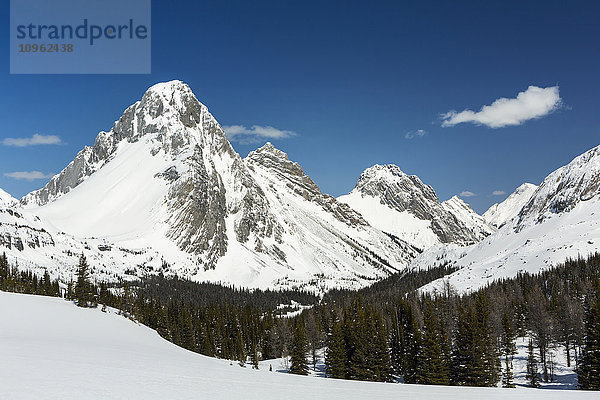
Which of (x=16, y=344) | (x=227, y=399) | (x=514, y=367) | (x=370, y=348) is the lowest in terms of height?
(x=514, y=367)

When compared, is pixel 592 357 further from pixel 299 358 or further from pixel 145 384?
pixel 145 384

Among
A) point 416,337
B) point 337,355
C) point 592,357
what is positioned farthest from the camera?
point 337,355

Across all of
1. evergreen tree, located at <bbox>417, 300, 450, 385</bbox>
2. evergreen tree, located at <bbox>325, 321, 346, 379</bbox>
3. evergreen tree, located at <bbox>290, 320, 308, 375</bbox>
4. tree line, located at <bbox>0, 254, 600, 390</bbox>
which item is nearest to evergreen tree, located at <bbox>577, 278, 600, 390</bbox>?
tree line, located at <bbox>0, 254, 600, 390</bbox>

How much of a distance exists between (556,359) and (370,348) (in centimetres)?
4461

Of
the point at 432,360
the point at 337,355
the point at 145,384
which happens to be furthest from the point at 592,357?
the point at 145,384

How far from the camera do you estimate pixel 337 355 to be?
229ft

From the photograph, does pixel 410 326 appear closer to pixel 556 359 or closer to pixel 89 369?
pixel 556 359

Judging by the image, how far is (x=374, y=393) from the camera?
2323cm

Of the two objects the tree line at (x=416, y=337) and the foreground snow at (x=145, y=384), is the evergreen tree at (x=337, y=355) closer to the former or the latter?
the tree line at (x=416, y=337)

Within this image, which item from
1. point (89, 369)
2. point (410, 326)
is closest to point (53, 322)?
point (89, 369)

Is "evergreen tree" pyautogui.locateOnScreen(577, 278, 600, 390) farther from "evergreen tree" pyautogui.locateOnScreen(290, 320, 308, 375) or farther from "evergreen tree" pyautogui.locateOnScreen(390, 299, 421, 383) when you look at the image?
"evergreen tree" pyautogui.locateOnScreen(290, 320, 308, 375)

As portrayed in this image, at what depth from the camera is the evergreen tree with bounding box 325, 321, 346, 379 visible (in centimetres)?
6888

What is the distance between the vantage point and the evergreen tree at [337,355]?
68.9 metres

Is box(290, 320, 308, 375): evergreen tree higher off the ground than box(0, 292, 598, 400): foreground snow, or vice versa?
box(0, 292, 598, 400): foreground snow
